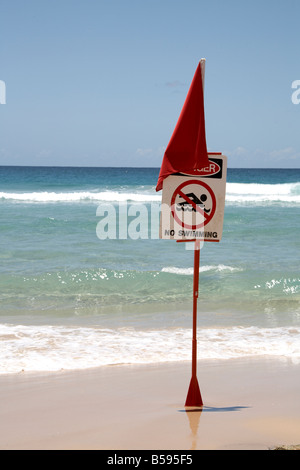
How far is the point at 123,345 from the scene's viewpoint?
6438 mm

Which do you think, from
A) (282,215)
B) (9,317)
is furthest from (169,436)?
(282,215)

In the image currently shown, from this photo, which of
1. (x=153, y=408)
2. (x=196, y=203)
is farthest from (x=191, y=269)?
(x=196, y=203)

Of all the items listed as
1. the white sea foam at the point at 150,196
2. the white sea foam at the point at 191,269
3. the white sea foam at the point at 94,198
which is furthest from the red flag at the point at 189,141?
the white sea foam at the point at 94,198

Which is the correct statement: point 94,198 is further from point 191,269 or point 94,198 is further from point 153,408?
point 153,408

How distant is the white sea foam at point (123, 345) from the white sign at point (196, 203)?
2380mm

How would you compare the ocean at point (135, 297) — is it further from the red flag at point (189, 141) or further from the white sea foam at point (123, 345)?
the red flag at point (189, 141)

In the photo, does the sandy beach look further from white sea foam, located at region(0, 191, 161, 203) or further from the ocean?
white sea foam, located at region(0, 191, 161, 203)

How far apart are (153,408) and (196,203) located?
66.3 inches

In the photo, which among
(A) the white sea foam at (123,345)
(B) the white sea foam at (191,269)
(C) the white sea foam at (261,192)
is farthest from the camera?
(C) the white sea foam at (261,192)

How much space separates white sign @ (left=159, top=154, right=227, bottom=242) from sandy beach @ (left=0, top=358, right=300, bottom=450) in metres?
→ 1.34

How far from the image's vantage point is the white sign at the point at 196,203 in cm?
388
